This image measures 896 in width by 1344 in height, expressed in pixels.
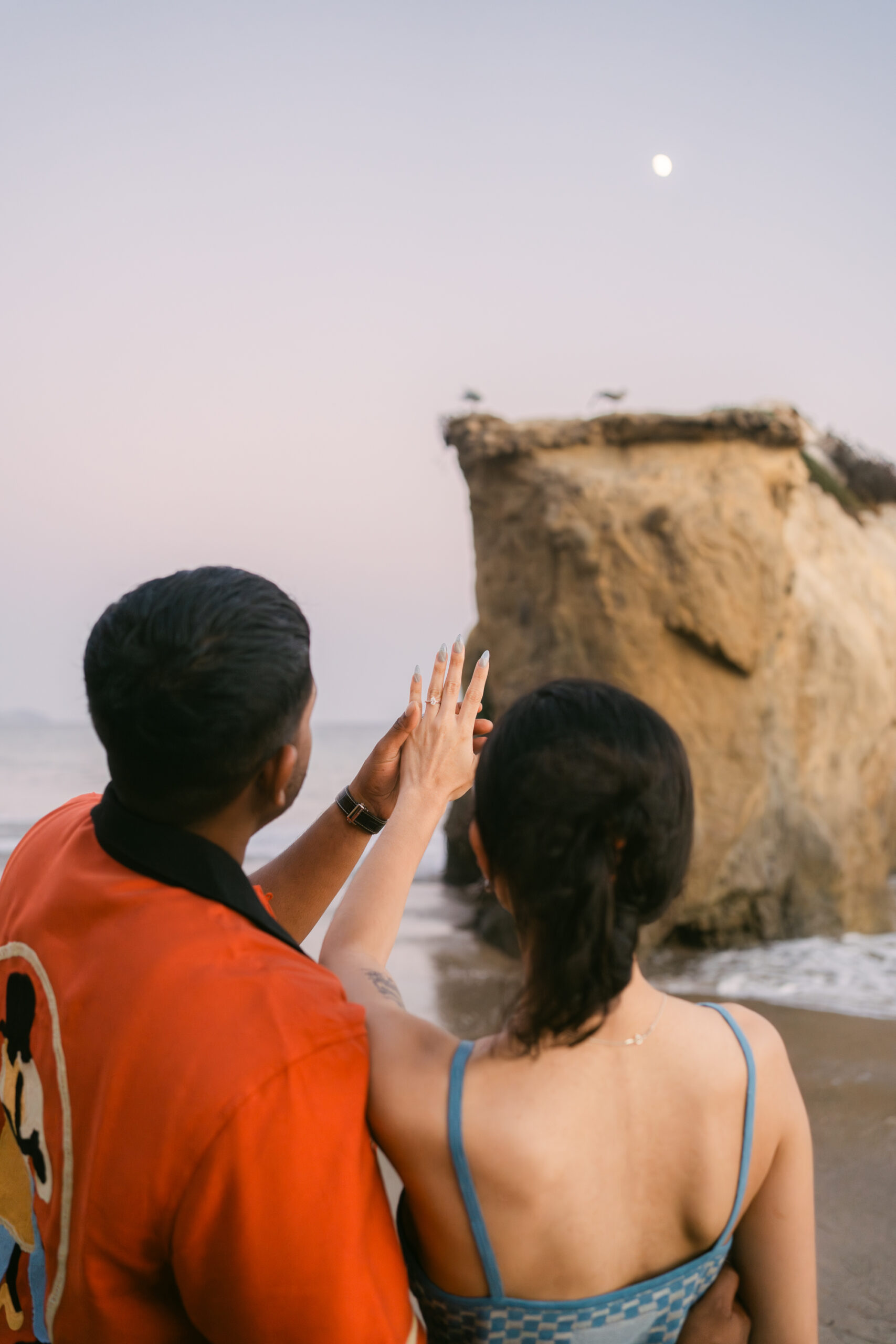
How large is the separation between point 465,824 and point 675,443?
365cm

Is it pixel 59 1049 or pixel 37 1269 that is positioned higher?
pixel 59 1049

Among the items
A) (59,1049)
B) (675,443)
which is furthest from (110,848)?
(675,443)

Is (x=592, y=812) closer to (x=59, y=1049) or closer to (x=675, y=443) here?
(x=59, y=1049)

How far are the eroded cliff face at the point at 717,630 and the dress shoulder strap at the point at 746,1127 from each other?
15.8 ft

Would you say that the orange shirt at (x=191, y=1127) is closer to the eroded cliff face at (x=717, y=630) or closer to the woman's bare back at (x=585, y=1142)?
the woman's bare back at (x=585, y=1142)

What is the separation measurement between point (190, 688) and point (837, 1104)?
3.51 m

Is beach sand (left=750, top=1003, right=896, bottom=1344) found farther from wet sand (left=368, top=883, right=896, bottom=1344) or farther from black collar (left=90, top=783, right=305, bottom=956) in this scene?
black collar (left=90, top=783, right=305, bottom=956)

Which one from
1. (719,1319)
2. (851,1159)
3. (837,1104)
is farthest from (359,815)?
(837,1104)

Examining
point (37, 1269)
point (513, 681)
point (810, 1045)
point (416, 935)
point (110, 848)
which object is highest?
point (110, 848)

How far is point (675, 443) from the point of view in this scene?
6527 millimetres

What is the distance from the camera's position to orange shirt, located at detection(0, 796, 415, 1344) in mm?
845

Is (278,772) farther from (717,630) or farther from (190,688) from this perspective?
(717,630)

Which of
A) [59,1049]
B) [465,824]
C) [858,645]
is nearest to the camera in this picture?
[59,1049]

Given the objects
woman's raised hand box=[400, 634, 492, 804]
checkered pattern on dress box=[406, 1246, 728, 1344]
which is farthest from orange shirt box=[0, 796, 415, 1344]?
woman's raised hand box=[400, 634, 492, 804]
